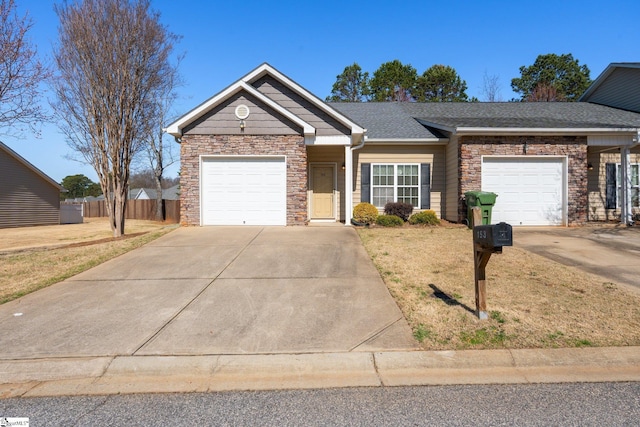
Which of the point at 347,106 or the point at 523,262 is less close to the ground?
the point at 347,106

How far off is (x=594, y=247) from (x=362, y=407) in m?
8.87

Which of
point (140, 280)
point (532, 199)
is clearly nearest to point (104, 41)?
point (140, 280)

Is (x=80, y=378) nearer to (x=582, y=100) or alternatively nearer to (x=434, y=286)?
(x=434, y=286)

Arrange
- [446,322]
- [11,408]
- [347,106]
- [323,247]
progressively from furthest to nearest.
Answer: [347,106]
[323,247]
[446,322]
[11,408]

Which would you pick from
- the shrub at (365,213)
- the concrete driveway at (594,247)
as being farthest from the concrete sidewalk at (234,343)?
the shrub at (365,213)

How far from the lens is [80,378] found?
3.72 meters

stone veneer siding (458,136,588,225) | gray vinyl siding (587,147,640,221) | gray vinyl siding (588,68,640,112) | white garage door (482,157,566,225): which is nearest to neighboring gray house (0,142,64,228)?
stone veneer siding (458,136,588,225)

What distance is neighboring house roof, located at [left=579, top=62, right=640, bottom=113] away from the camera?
53.1ft

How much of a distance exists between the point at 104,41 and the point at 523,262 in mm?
13359

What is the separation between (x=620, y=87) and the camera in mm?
17047

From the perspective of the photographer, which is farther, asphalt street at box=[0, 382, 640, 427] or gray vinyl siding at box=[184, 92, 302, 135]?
gray vinyl siding at box=[184, 92, 302, 135]

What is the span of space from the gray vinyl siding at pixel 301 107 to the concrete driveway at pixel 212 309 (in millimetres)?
5726

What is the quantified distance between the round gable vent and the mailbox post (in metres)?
9.36

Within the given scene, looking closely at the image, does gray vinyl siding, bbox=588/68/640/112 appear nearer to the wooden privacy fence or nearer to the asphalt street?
the asphalt street
